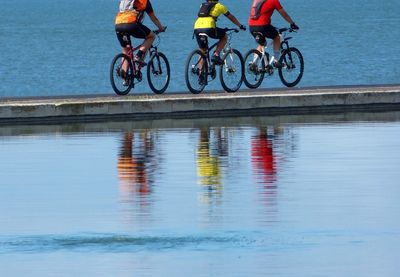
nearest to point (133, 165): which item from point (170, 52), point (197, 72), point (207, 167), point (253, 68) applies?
point (207, 167)

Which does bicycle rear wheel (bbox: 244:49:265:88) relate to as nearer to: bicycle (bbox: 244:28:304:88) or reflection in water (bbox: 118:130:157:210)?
bicycle (bbox: 244:28:304:88)

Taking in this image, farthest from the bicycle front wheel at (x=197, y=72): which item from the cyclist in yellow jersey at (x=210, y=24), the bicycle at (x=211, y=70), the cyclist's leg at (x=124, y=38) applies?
the cyclist's leg at (x=124, y=38)

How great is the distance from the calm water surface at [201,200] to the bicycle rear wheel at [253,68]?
4798 millimetres

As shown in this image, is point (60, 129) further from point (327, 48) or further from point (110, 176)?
point (327, 48)

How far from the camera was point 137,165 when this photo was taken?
17.5m

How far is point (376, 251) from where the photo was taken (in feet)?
38.0

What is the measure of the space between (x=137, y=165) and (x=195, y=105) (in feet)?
22.3

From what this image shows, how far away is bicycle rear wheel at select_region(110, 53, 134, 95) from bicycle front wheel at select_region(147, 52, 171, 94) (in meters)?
0.36

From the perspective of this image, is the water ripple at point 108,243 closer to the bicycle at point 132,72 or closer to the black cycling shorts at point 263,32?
the bicycle at point 132,72

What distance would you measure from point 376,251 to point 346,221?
1.55 meters

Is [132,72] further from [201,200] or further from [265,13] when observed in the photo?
[201,200]

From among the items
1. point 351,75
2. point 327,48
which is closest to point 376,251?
point 351,75

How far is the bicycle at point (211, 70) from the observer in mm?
26312

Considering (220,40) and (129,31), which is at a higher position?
(129,31)
